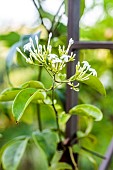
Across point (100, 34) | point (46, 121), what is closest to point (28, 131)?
point (46, 121)

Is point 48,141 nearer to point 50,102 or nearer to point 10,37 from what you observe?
point 50,102

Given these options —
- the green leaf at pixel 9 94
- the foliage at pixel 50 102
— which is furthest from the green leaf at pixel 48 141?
the green leaf at pixel 9 94

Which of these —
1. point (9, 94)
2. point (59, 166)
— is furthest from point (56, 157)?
point (9, 94)

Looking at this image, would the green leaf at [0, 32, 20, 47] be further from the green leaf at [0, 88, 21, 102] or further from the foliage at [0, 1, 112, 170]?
the green leaf at [0, 88, 21, 102]

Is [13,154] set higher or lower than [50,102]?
lower

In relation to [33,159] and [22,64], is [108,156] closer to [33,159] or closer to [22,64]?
[22,64]
